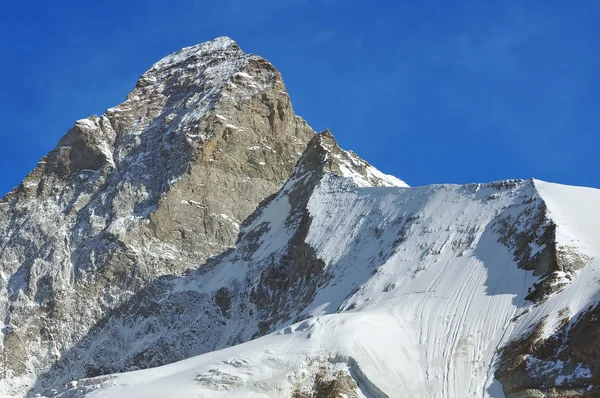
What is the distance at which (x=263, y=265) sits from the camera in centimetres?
10150

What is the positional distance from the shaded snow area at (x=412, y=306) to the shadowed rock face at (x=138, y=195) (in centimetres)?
2215

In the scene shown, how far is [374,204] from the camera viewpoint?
309 feet

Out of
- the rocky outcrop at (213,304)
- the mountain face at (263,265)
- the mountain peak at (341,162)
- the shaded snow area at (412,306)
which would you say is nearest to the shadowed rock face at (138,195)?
the mountain face at (263,265)

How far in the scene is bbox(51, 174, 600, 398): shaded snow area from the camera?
6550 cm

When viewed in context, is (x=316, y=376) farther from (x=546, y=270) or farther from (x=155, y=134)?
(x=155, y=134)

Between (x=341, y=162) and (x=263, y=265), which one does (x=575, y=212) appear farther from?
(x=341, y=162)

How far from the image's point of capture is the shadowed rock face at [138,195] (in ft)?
348

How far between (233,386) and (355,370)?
6.77 meters

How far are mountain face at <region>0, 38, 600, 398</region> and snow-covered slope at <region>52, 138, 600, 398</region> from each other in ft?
0.47

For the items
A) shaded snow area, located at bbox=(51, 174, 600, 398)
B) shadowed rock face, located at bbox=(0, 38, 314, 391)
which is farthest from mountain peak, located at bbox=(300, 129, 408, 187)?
shaded snow area, located at bbox=(51, 174, 600, 398)

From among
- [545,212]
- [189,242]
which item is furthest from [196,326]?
[545,212]

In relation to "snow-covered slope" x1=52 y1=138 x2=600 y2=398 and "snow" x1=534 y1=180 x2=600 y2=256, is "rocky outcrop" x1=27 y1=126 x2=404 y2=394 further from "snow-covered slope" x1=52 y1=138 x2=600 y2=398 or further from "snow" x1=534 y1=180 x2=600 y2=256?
"snow" x1=534 y1=180 x2=600 y2=256

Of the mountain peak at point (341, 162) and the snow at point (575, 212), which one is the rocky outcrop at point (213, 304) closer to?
→ the mountain peak at point (341, 162)

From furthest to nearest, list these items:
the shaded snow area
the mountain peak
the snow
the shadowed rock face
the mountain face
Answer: the mountain peak < the shadowed rock face < the snow < the mountain face < the shaded snow area
